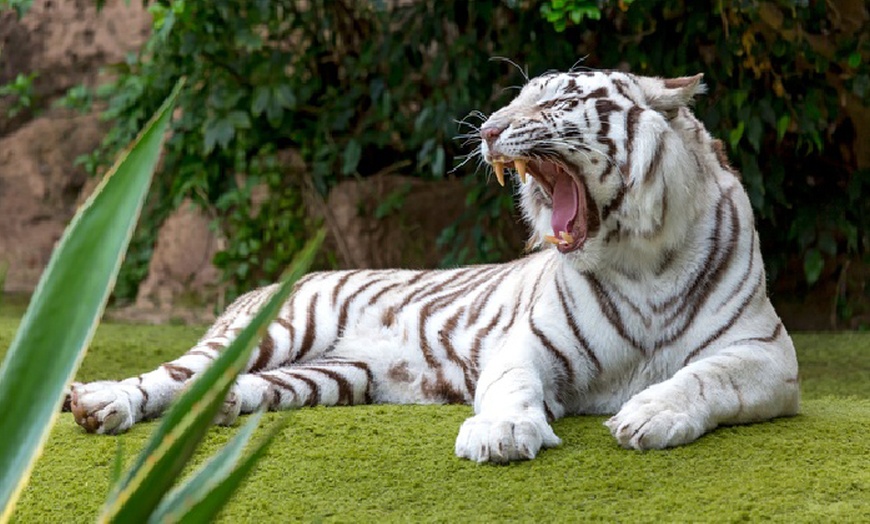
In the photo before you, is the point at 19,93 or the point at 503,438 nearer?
the point at 503,438

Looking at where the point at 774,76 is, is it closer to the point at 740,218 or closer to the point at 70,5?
the point at 740,218

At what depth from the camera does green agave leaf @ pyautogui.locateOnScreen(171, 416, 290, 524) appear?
119cm

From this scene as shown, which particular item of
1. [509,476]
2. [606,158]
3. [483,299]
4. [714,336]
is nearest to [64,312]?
[509,476]

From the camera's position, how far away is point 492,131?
2887 millimetres

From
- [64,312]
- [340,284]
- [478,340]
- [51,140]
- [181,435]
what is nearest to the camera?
[181,435]

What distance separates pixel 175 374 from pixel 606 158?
128cm

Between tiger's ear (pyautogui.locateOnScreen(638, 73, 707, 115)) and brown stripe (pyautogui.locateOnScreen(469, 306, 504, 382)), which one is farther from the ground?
tiger's ear (pyautogui.locateOnScreen(638, 73, 707, 115))

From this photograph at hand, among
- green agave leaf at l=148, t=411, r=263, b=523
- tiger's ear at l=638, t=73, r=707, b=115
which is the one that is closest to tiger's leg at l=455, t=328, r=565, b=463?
tiger's ear at l=638, t=73, r=707, b=115

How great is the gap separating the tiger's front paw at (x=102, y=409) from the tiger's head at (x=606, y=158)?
3.55 ft

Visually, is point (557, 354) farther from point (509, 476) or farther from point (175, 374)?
point (175, 374)

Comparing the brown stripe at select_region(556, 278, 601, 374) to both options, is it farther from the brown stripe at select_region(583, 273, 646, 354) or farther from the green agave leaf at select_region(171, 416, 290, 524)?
the green agave leaf at select_region(171, 416, 290, 524)

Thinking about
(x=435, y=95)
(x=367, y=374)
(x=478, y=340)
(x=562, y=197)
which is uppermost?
(x=562, y=197)

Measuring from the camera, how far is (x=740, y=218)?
3061 mm

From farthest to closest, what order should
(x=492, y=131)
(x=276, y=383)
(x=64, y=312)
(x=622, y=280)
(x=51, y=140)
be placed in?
(x=51, y=140), (x=276, y=383), (x=622, y=280), (x=492, y=131), (x=64, y=312)
